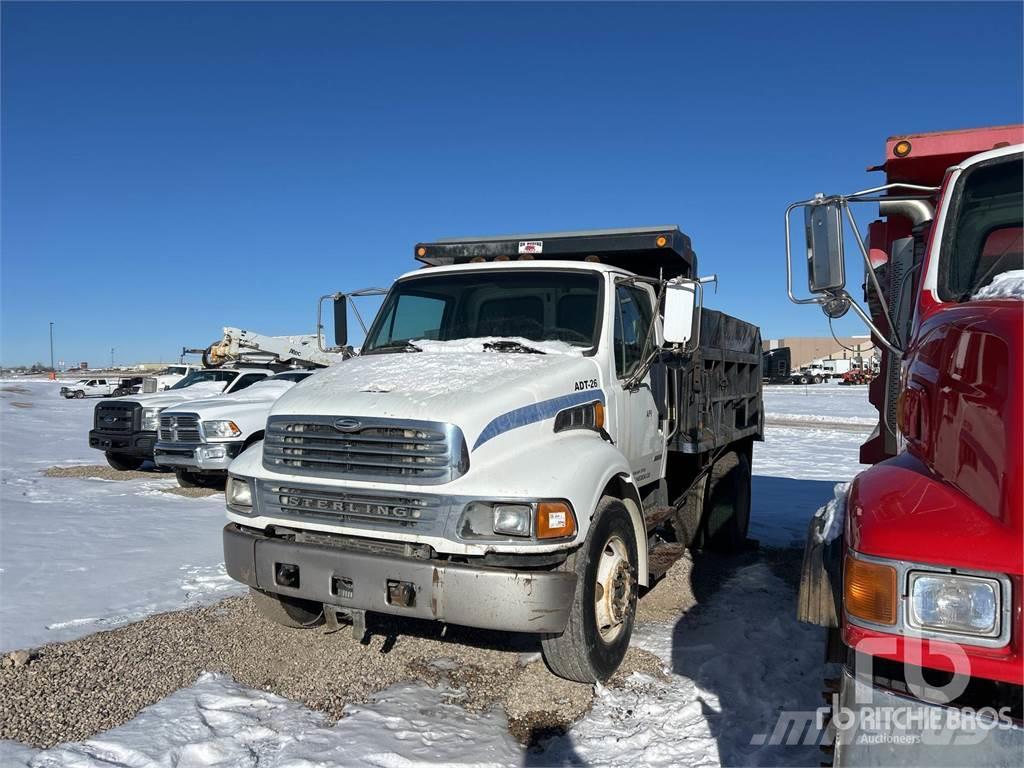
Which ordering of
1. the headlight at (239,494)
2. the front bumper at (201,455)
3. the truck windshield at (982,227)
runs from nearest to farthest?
the truck windshield at (982,227)
the headlight at (239,494)
the front bumper at (201,455)

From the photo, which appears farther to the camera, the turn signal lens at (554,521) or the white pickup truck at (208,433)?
the white pickup truck at (208,433)

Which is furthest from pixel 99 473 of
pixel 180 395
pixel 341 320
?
pixel 341 320

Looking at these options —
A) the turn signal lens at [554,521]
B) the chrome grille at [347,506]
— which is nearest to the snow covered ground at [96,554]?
the chrome grille at [347,506]

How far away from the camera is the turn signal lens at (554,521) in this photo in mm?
3176

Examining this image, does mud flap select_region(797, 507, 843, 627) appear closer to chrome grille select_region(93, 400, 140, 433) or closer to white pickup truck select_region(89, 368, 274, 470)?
white pickup truck select_region(89, 368, 274, 470)

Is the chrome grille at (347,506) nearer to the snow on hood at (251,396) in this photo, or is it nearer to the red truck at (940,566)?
the red truck at (940,566)

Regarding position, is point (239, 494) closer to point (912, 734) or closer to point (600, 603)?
point (600, 603)

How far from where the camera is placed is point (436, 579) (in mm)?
3133

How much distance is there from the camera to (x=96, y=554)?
6148mm

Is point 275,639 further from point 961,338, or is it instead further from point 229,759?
point 961,338

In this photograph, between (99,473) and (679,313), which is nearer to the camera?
(679,313)

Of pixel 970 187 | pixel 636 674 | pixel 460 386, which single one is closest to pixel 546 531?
pixel 460 386

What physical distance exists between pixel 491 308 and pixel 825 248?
→ 2.19 metres

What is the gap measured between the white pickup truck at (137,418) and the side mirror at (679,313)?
907 cm
